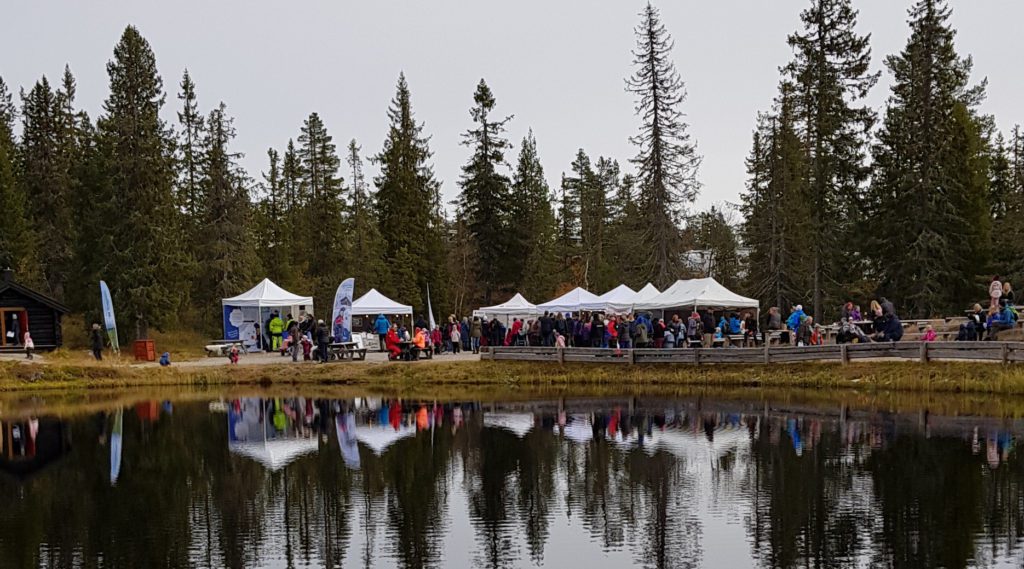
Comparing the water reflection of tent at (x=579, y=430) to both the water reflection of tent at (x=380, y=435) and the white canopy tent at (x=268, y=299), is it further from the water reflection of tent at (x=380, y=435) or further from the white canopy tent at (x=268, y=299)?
the white canopy tent at (x=268, y=299)

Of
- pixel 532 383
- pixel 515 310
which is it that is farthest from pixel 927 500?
pixel 515 310

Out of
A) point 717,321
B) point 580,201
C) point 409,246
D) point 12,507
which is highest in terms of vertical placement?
point 580,201

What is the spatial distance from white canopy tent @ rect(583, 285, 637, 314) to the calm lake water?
11.3 meters

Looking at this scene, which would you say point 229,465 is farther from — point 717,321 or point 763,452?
point 717,321

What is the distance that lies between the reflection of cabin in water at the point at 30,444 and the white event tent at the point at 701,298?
1853 cm

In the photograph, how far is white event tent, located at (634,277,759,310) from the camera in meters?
31.3

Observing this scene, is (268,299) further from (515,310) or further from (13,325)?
(13,325)

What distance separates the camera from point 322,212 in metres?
53.7

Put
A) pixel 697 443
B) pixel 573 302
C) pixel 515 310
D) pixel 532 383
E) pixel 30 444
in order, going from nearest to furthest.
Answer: pixel 697 443 < pixel 30 444 < pixel 532 383 < pixel 573 302 < pixel 515 310

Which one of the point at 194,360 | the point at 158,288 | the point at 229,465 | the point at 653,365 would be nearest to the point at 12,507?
the point at 229,465

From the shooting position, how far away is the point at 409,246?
173 feet

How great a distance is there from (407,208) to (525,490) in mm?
39364

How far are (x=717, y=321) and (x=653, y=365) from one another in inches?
187

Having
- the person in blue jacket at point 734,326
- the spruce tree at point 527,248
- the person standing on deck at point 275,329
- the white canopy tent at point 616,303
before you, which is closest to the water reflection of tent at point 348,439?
the person in blue jacket at point 734,326
